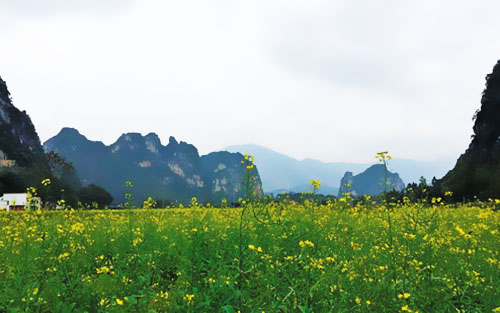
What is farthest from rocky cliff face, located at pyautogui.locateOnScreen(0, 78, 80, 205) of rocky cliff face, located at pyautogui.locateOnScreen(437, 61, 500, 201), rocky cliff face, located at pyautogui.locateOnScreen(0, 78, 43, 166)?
rocky cliff face, located at pyautogui.locateOnScreen(437, 61, 500, 201)

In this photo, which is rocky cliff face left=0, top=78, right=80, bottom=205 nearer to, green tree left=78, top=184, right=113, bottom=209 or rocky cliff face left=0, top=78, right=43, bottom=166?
rocky cliff face left=0, top=78, right=43, bottom=166

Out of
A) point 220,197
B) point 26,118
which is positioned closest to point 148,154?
point 26,118

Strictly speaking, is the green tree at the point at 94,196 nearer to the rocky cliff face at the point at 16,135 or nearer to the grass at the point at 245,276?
the rocky cliff face at the point at 16,135

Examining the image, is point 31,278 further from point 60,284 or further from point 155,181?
point 155,181

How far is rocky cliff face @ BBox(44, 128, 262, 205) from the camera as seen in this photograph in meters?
166

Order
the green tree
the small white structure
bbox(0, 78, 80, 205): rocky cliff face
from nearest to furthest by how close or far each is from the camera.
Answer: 1. the small white structure
2. the green tree
3. bbox(0, 78, 80, 205): rocky cliff face

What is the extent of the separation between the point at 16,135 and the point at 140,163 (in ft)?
273

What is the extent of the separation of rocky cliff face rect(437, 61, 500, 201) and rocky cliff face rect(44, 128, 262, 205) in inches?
4404

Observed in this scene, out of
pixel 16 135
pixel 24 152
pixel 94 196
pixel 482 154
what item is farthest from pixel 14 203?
pixel 16 135

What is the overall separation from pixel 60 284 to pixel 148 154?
19020 cm

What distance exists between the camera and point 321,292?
382 centimetres

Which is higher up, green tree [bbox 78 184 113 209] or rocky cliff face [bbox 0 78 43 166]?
rocky cliff face [bbox 0 78 43 166]

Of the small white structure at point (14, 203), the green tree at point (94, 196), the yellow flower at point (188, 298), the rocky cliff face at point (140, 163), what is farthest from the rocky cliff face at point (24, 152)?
the yellow flower at point (188, 298)

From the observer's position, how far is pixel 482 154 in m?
56.2
